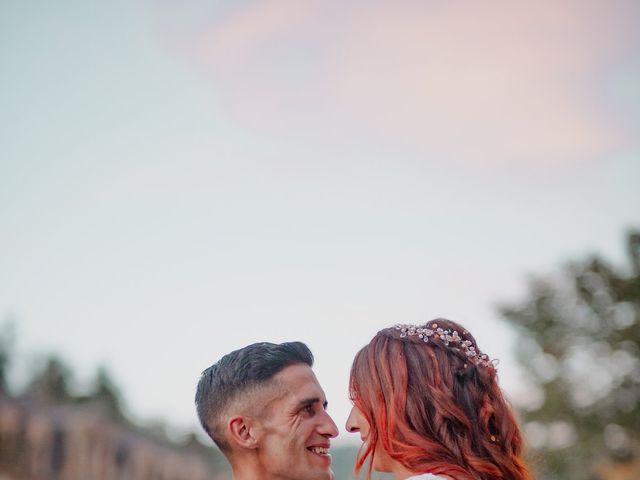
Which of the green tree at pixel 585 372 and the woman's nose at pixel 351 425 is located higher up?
the green tree at pixel 585 372

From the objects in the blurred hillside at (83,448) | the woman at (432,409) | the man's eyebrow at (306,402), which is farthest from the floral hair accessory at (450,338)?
the blurred hillside at (83,448)

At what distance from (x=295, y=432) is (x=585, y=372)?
2158 cm

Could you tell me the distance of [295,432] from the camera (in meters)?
4.36

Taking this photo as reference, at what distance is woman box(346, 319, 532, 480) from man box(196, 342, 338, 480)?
680 mm

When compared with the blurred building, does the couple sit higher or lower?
lower

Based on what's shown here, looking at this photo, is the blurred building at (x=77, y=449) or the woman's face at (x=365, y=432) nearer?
the woman's face at (x=365, y=432)

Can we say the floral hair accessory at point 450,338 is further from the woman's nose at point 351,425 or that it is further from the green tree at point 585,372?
the green tree at point 585,372

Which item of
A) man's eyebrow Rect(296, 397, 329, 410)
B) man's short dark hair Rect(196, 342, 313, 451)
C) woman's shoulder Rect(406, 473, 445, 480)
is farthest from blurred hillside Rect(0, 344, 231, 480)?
woman's shoulder Rect(406, 473, 445, 480)

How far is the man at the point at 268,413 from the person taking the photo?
4344 mm

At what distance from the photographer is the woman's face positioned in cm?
346

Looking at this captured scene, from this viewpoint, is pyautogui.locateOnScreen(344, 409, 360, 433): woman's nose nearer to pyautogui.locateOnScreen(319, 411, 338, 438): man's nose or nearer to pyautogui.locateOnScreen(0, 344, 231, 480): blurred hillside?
pyautogui.locateOnScreen(319, 411, 338, 438): man's nose

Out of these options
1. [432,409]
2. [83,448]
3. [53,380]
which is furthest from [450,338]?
[53,380]

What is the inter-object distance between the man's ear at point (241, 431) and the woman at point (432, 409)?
2.66 ft

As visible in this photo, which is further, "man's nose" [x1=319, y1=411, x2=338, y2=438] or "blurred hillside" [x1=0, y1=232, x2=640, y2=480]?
"blurred hillside" [x1=0, y1=232, x2=640, y2=480]
